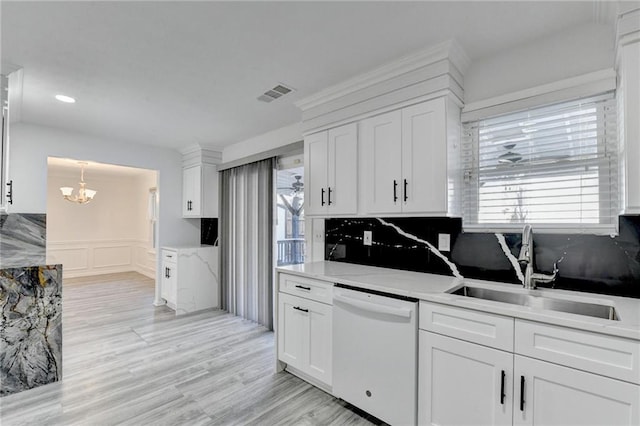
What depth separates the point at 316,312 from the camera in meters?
2.36

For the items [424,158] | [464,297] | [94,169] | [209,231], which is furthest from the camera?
[94,169]

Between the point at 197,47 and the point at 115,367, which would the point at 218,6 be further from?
the point at 115,367

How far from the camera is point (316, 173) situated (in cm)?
283

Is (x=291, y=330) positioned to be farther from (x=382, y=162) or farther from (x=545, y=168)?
(x=545, y=168)

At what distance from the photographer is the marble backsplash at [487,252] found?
5.55 feet

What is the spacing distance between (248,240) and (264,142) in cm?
138

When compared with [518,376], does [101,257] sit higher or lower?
lower

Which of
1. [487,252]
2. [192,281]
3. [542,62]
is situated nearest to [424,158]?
[487,252]

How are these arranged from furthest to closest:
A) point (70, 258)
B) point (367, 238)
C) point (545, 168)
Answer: point (70, 258) → point (367, 238) → point (545, 168)

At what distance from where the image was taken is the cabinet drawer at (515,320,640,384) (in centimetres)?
121

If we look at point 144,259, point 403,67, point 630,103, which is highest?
point 403,67

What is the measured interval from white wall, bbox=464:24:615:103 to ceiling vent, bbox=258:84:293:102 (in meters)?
1.45

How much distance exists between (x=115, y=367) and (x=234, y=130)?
2.84 meters

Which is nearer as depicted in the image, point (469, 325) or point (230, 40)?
point (469, 325)
